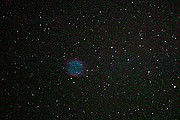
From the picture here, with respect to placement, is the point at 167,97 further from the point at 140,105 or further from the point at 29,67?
the point at 29,67

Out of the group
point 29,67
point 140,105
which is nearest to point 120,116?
point 140,105

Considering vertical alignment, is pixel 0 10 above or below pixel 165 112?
above

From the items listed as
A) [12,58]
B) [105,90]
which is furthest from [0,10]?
[105,90]

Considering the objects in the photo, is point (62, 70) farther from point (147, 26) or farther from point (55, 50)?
point (147, 26)
